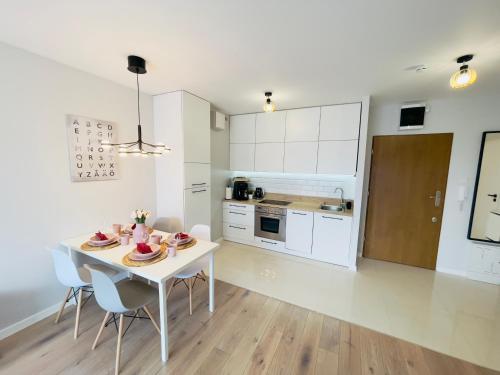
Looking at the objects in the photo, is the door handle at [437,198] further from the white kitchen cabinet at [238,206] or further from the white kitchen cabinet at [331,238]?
the white kitchen cabinet at [238,206]

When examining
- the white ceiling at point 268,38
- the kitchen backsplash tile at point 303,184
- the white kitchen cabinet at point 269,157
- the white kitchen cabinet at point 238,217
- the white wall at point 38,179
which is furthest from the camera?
the white kitchen cabinet at point 238,217

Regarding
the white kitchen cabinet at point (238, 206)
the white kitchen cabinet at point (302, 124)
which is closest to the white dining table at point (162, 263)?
the white kitchen cabinet at point (238, 206)

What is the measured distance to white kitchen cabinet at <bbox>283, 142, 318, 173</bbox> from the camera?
3301 mm

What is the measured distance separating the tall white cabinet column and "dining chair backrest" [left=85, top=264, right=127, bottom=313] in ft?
4.45

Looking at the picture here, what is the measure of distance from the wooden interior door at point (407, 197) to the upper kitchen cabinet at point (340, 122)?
0.56 m

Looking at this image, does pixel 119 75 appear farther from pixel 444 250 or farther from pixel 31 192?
pixel 444 250

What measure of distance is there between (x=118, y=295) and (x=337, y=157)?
10.1 feet

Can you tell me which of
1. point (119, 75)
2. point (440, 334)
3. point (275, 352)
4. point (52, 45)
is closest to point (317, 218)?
point (440, 334)

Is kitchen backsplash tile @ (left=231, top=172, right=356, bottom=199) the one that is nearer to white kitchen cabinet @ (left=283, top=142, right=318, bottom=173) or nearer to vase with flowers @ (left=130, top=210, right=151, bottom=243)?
white kitchen cabinet @ (left=283, top=142, right=318, bottom=173)

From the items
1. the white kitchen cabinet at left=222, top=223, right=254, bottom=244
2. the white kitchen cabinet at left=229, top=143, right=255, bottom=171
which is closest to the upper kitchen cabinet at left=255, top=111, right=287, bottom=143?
the white kitchen cabinet at left=229, top=143, right=255, bottom=171

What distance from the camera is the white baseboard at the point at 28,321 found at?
5.68 feet

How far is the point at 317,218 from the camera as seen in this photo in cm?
314

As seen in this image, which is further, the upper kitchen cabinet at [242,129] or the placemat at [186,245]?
the upper kitchen cabinet at [242,129]

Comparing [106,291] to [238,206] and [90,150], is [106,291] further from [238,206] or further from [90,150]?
[238,206]
